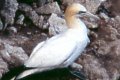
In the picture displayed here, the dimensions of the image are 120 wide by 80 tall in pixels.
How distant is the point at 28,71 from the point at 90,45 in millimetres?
1491

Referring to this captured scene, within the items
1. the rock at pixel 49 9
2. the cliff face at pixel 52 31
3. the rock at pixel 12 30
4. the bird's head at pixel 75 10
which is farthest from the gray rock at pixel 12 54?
the rock at pixel 49 9

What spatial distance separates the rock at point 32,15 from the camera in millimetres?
6855

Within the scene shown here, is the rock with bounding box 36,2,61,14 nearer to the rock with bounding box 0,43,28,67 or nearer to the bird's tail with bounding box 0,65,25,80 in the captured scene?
the rock with bounding box 0,43,28,67

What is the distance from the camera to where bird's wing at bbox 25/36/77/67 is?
532 cm

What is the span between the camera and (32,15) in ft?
22.8

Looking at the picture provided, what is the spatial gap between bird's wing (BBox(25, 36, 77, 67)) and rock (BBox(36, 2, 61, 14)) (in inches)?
65.2

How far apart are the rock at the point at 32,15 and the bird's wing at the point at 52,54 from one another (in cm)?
149

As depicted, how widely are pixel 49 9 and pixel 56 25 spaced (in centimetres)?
38

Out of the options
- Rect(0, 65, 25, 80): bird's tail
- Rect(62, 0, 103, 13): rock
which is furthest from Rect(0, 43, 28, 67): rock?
Rect(62, 0, 103, 13): rock

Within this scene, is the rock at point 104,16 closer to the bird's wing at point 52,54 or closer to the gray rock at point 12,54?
the gray rock at point 12,54

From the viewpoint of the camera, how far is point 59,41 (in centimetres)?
542

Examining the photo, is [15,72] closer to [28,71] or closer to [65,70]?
[28,71]

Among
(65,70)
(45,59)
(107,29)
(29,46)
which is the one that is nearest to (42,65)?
(45,59)

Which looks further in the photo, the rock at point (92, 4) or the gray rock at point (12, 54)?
the rock at point (92, 4)
